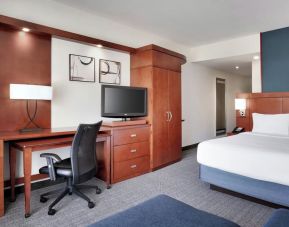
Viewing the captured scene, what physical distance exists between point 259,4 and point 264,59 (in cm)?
158

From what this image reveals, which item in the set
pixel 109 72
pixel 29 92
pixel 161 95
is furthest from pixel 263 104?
pixel 29 92

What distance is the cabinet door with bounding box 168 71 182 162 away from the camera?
13.9ft

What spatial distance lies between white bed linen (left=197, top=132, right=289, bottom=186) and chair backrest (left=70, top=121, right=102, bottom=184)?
1.49m

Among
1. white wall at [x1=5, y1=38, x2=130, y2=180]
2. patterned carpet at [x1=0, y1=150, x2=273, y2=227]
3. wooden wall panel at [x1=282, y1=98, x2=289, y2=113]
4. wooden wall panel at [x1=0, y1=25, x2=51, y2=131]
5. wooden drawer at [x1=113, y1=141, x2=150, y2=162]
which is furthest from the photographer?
wooden wall panel at [x1=282, y1=98, x2=289, y2=113]

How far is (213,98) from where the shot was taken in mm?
6852

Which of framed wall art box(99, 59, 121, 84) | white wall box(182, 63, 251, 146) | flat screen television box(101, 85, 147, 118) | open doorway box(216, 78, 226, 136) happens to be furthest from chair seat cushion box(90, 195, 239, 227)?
open doorway box(216, 78, 226, 136)

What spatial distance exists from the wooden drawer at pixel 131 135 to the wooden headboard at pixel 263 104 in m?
2.44

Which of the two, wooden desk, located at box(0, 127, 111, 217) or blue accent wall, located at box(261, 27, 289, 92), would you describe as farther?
blue accent wall, located at box(261, 27, 289, 92)

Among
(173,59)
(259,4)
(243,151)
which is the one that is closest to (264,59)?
(259,4)

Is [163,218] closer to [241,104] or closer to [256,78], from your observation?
[241,104]

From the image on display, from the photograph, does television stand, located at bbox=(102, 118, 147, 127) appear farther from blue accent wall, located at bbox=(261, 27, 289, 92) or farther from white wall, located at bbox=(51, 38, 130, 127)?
blue accent wall, located at bbox=(261, 27, 289, 92)

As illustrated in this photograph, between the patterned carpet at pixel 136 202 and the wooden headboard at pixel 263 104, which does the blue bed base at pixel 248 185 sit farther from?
the wooden headboard at pixel 263 104

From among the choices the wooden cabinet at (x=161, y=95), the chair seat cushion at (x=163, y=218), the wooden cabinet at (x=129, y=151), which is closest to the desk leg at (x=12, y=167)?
the wooden cabinet at (x=129, y=151)

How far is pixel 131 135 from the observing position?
350 cm
